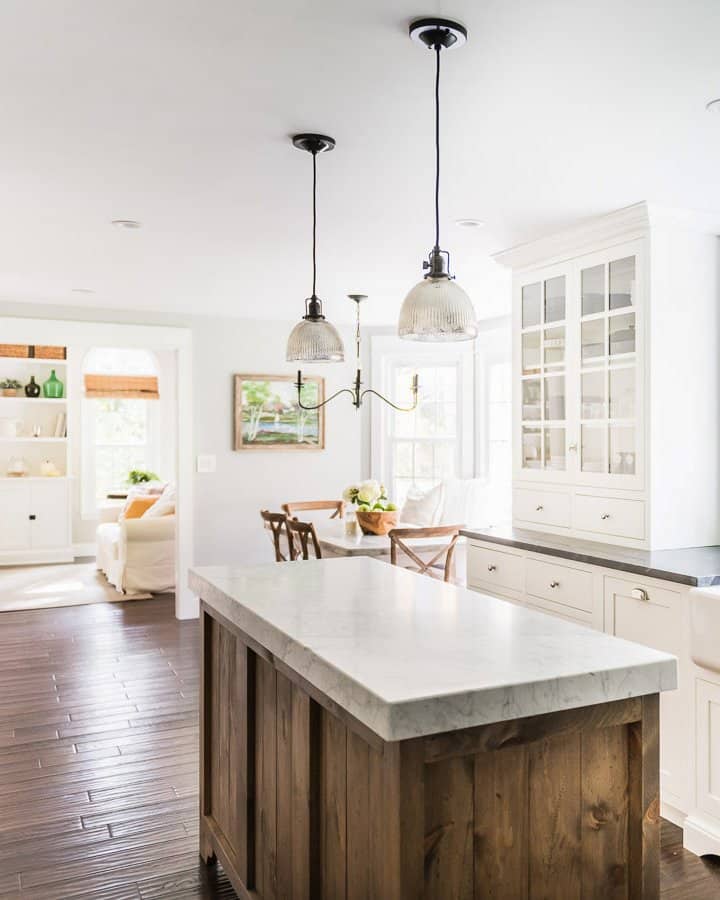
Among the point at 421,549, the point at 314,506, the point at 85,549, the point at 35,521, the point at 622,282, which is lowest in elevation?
the point at 85,549

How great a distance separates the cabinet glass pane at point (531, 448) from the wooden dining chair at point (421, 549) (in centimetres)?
58

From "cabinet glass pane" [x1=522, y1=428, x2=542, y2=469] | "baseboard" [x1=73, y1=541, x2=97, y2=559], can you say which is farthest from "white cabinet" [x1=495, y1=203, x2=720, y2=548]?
"baseboard" [x1=73, y1=541, x2=97, y2=559]

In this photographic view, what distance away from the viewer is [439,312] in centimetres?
221

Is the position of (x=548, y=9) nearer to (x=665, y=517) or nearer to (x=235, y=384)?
(x=665, y=517)

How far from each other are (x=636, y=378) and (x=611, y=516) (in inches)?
25.1

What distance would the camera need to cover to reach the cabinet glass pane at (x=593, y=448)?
12.1 ft

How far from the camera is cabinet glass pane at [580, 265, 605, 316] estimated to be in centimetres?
370

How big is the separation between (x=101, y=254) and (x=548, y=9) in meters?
3.22

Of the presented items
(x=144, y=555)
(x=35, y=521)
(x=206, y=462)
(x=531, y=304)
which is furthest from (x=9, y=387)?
(x=531, y=304)

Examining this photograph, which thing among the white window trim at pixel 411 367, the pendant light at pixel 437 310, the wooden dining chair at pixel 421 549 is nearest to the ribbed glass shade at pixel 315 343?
the pendant light at pixel 437 310

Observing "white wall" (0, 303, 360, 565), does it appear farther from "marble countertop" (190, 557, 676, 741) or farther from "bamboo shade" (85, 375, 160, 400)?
"marble countertop" (190, 557, 676, 741)

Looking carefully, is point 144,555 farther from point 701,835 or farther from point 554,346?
point 701,835

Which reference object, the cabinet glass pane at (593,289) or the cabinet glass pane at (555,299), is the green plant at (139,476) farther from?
the cabinet glass pane at (593,289)

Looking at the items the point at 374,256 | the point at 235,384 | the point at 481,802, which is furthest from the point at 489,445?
the point at 481,802
